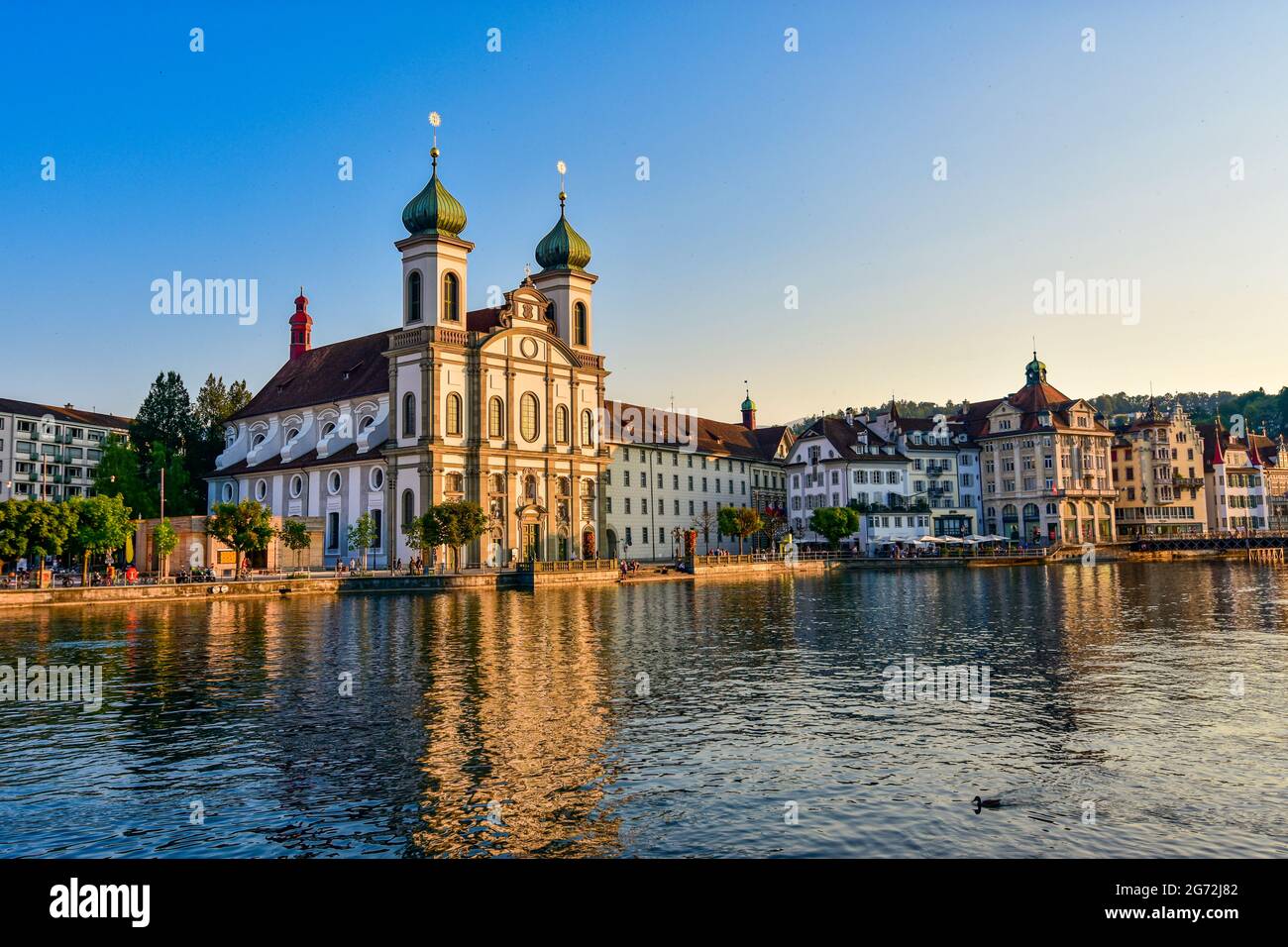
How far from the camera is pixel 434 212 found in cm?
8144

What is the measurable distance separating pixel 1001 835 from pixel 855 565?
91.3 metres

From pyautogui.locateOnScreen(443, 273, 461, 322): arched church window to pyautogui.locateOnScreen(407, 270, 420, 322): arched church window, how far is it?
218cm

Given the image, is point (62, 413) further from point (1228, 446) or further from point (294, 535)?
point (1228, 446)

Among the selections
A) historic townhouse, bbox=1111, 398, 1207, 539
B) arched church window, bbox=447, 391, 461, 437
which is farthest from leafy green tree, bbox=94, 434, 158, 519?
historic townhouse, bbox=1111, 398, 1207, 539

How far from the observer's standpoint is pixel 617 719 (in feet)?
64.3

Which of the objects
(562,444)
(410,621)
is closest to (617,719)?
(410,621)

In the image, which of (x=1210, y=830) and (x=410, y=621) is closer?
(x=1210, y=830)

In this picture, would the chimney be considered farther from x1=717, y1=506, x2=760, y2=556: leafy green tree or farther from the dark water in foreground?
the dark water in foreground

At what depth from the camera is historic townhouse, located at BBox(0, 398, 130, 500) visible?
418 ft

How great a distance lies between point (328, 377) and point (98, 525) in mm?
37931

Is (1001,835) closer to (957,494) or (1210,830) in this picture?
(1210,830)

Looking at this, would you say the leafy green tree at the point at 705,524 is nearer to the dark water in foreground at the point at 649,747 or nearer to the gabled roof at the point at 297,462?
the gabled roof at the point at 297,462

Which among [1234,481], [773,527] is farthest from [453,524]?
[1234,481]

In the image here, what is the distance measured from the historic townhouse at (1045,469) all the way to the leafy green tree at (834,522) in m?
27.6
